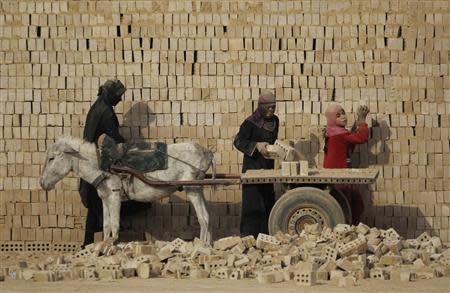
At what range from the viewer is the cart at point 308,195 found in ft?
69.6

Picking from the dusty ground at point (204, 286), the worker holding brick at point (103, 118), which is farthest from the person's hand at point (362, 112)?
the dusty ground at point (204, 286)

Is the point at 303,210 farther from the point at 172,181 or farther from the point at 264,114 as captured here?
the point at 172,181

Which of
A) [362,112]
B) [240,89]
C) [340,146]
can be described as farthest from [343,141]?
[240,89]

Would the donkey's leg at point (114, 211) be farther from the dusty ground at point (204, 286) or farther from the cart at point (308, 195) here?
the dusty ground at point (204, 286)

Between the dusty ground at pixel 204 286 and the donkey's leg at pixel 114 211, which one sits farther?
the donkey's leg at pixel 114 211

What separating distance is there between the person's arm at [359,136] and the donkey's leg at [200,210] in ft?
6.33

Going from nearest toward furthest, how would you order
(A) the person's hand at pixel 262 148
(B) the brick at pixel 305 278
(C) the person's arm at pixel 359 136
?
(B) the brick at pixel 305 278 → (A) the person's hand at pixel 262 148 → (C) the person's arm at pixel 359 136

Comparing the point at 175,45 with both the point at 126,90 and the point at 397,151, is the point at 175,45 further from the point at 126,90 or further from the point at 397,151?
the point at 397,151

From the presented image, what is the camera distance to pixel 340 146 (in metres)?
22.3

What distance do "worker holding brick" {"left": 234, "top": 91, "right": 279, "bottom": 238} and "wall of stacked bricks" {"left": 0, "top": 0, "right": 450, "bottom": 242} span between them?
0.80 metres

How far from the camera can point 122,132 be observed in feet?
75.4

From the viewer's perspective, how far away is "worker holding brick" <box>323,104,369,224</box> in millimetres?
22203

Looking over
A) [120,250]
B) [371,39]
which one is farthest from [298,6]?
[120,250]

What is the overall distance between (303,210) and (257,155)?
1.16 meters
